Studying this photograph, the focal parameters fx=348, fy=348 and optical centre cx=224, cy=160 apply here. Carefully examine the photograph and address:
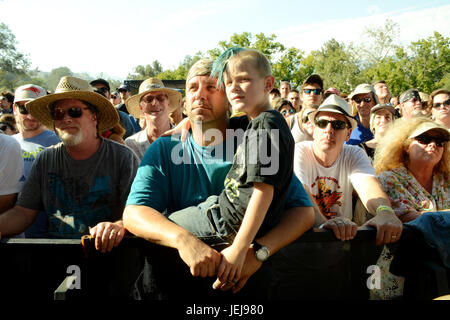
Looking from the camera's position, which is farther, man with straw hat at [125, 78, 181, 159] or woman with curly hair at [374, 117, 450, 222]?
man with straw hat at [125, 78, 181, 159]

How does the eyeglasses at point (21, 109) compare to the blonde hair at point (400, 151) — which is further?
the eyeglasses at point (21, 109)

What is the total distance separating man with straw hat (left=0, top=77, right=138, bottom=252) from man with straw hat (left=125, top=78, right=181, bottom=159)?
3.71 feet

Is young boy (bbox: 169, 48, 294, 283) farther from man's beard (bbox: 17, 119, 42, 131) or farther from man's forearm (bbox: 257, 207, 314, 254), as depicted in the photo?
man's beard (bbox: 17, 119, 42, 131)

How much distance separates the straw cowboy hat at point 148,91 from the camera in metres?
4.46

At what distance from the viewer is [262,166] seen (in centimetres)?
152

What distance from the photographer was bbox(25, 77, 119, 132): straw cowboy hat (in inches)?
105

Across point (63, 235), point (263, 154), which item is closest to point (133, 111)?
point (63, 235)

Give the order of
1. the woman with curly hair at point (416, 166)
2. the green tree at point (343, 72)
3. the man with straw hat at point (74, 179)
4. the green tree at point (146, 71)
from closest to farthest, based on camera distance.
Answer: the man with straw hat at point (74, 179), the woman with curly hair at point (416, 166), the green tree at point (343, 72), the green tree at point (146, 71)

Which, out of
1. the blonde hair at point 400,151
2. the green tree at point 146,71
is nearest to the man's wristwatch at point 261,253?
the blonde hair at point 400,151

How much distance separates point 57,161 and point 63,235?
538 mm

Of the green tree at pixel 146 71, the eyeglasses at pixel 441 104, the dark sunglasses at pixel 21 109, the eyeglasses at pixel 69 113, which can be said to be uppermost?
the green tree at pixel 146 71

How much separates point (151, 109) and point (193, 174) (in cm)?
261

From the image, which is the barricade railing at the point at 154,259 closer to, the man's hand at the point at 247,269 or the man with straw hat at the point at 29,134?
the man's hand at the point at 247,269

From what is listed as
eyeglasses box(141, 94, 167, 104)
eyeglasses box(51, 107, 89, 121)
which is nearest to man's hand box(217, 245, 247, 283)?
eyeglasses box(51, 107, 89, 121)
